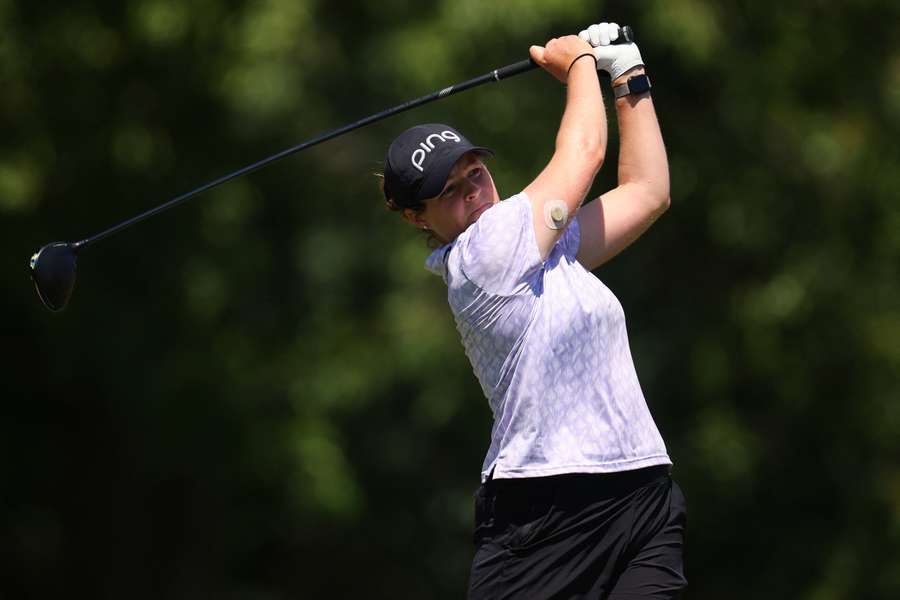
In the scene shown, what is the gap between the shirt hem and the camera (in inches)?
140

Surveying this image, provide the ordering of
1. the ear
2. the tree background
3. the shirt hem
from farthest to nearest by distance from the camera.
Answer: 1. the tree background
2. the ear
3. the shirt hem

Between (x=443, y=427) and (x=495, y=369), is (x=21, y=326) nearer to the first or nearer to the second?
(x=443, y=427)

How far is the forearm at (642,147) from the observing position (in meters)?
3.96

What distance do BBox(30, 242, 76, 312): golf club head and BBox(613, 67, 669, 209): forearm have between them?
161 centimetres

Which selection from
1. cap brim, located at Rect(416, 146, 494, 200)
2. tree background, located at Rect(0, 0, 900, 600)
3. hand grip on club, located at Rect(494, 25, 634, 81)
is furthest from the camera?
tree background, located at Rect(0, 0, 900, 600)

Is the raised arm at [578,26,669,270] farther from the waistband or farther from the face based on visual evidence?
the waistband

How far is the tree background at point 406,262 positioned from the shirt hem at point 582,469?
583 cm

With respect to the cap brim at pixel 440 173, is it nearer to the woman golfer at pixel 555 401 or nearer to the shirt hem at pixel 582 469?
the woman golfer at pixel 555 401

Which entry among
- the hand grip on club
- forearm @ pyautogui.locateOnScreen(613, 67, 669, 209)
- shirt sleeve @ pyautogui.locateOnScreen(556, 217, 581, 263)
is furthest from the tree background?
shirt sleeve @ pyautogui.locateOnScreen(556, 217, 581, 263)

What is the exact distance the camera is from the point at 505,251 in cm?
355

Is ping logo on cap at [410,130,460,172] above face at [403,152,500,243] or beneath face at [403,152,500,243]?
above

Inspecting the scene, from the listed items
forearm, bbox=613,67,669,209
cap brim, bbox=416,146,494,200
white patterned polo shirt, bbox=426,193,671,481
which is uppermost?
Result: cap brim, bbox=416,146,494,200

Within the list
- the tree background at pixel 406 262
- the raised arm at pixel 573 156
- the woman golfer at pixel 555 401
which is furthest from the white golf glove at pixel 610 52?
the tree background at pixel 406 262

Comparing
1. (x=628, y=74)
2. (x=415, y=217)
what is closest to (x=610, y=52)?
(x=628, y=74)
